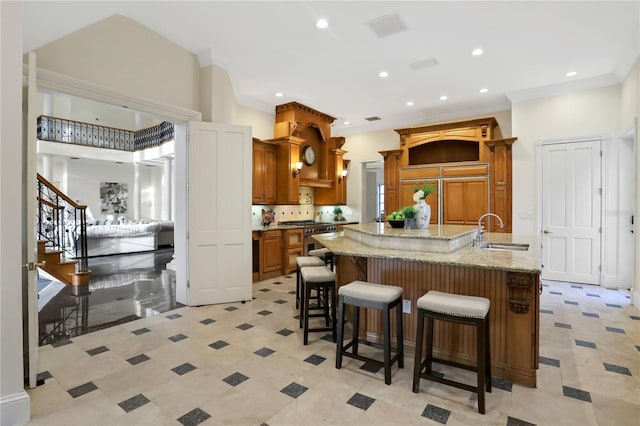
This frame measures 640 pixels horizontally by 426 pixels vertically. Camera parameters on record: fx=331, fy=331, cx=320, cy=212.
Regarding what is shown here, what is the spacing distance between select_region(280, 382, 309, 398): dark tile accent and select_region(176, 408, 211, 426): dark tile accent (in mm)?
519

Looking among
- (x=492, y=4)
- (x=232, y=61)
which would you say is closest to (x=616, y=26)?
(x=492, y=4)

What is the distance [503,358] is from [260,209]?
4.86 meters

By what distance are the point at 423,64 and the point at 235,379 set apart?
14.8 feet

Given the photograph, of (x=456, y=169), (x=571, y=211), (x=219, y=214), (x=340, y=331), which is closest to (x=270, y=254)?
(x=219, y=214)

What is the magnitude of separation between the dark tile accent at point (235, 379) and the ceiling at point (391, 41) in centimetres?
328

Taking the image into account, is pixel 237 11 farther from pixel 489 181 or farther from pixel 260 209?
pixel 489 181

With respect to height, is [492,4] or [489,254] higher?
→ [492,4]

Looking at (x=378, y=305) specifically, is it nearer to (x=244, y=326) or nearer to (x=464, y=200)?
(x=244, y=326)

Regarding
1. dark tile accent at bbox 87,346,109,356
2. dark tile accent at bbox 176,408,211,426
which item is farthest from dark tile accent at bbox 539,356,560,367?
dark tile accent at bbox 87,346,109,356

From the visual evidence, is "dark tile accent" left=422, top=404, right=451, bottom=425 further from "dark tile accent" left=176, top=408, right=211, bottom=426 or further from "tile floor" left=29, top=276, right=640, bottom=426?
"dark tile accent" left=176, top=408, right=211, bottom=426

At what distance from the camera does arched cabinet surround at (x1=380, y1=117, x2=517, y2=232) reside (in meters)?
5.91

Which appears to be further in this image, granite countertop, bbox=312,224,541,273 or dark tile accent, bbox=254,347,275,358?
dark tile accent, bbox=254,347,275,358

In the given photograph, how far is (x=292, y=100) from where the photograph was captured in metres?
6.30

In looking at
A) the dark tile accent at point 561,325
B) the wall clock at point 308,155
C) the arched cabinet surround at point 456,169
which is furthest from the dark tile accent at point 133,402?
the arched cabinet surround at point 456,169
